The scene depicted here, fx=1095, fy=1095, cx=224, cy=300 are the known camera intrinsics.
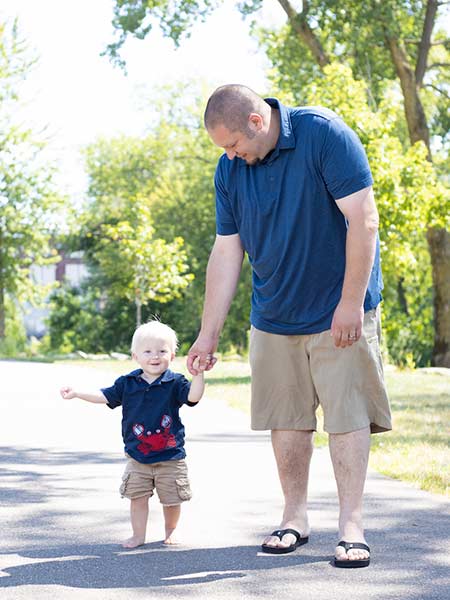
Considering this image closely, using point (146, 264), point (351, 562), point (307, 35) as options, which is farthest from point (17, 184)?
point (351, 562)

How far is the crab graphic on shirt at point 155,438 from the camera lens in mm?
4910

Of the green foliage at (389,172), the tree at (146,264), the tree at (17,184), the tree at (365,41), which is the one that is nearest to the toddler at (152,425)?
the green foliage at (389,172)

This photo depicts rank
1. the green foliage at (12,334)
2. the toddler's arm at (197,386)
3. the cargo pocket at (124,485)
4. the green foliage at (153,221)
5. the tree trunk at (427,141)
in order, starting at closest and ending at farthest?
the toddler's arm at (197,386) < the cargo pocket at (124,485) < the tree trunk at (427,141) < the green foliage at (12,334) < the green foliage at (153,221)

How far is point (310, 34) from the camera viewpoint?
2547 centimetres

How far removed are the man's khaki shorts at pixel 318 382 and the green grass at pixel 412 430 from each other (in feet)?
5.90

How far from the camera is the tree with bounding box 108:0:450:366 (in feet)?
77.8

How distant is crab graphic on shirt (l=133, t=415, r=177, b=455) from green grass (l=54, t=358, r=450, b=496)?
6.80ft

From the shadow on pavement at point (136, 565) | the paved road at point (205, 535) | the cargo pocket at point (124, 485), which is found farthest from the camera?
the cargo pocket at point (124, 485)

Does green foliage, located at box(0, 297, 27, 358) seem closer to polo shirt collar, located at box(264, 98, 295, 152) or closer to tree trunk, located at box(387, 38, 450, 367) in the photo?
tree trunk, located at box(387, 38, 450, 367)

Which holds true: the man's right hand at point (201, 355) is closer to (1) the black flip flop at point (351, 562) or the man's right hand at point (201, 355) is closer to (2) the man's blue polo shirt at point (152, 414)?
(2) the man's blue polo shirt at point (152, 414)

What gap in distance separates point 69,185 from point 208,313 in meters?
33.5

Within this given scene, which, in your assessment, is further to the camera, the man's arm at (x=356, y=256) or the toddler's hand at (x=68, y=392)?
the toddler's hand at (x=68, y=392)

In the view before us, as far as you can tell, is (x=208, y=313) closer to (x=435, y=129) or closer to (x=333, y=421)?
(x=333, y=421)

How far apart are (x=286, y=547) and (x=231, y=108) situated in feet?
6.13
